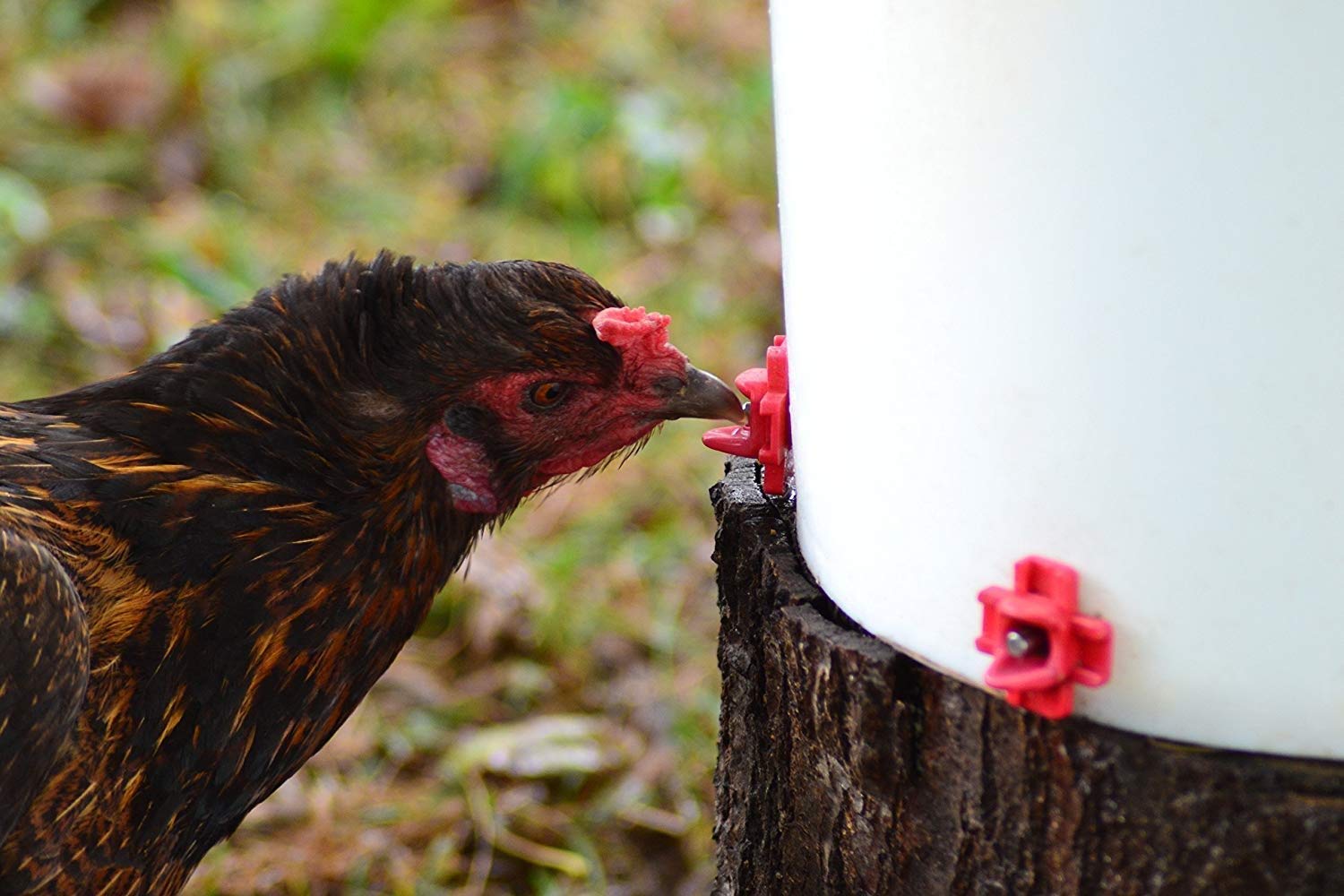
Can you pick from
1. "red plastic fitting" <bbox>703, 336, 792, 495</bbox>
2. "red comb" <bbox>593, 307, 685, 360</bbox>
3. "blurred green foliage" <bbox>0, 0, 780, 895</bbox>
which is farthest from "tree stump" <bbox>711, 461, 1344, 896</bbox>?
"blurred green foliage" <bbox>0, 0, 780, 895</bbox>

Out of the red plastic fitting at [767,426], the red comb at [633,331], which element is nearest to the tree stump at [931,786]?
the red plastic fitting at [767,426]

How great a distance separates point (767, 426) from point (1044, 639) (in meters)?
0.72

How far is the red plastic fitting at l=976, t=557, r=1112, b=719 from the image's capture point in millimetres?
1364

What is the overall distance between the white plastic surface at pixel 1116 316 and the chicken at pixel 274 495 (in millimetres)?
702

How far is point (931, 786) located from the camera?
1637mm

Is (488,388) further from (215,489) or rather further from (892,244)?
(892,244)

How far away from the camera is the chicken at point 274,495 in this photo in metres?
1.95

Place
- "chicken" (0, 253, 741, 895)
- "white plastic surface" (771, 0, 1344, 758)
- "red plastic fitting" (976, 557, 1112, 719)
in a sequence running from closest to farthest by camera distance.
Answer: "white plastic surface" (771, 0, 1344, 758), "red plastic fitting" (976, 557, 1112, 719), "chicken" (0, 253, 741, 895)

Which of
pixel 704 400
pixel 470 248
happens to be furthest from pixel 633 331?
pixel 470 248

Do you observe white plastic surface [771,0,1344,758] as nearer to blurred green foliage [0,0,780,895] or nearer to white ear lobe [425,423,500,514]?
white ear lobe [425,423,500,514]

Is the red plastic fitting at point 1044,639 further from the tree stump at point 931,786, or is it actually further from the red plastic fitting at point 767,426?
the red plastic fitting at point 767,426

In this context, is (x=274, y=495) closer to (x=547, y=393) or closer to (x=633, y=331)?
(x=547, y=393)

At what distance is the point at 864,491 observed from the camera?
155 centimetres

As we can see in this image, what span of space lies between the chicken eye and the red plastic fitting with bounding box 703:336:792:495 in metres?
0.23
